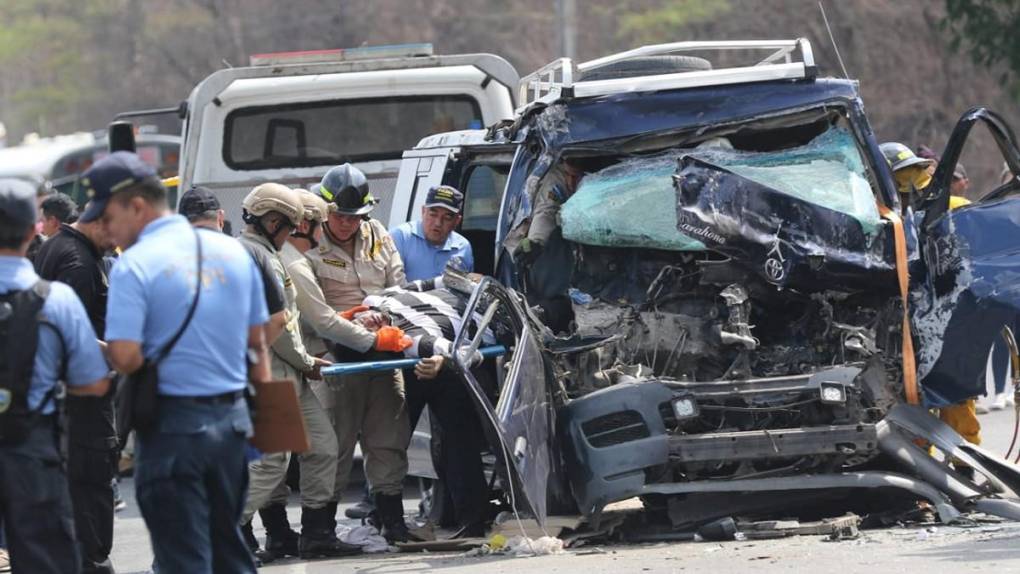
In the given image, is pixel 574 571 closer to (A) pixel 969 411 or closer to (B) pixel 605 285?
(B) pixel 605 285

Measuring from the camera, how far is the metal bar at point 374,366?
819 cm

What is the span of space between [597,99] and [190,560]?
13.6ft

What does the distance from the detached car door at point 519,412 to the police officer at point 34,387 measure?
2387 mm

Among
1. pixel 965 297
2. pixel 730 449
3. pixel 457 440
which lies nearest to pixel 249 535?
pixel 457 440

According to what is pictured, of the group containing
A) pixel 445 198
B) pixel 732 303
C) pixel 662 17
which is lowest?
pixel 732 303

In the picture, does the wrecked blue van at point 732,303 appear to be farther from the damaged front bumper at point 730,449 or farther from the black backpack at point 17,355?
the black backpack at point 17,355

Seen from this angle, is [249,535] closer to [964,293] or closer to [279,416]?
[279,416]

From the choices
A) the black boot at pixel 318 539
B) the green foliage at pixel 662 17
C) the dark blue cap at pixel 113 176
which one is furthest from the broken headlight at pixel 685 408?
the green foliage at pixel 662 17

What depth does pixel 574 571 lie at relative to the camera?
7512 mm

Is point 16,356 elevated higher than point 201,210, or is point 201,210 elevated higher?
point 201,210

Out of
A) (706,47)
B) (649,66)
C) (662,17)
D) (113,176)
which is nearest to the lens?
(113,176)

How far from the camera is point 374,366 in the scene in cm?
822

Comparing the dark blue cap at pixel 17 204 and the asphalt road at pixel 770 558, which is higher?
the dark blue cap at pixel 17 204

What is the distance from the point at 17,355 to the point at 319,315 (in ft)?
10.0
